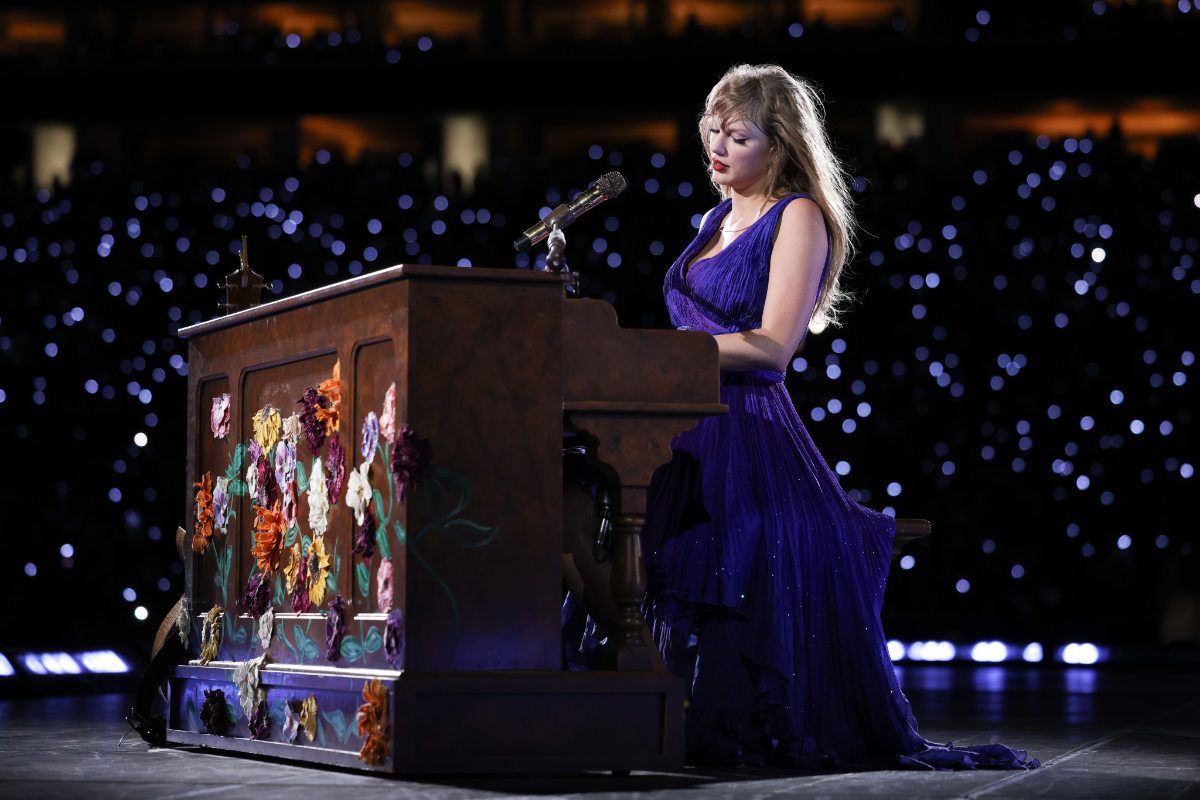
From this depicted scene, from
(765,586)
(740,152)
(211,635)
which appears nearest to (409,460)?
(765,586)

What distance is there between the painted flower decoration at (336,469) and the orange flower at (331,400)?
0.10 feet

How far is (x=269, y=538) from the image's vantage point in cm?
303

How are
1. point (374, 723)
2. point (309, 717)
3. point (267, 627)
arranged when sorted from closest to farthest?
1. point (374, 723)
2. point (309, 717)
3. point (267, 627)

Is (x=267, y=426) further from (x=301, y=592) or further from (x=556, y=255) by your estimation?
(x=556, y=255)

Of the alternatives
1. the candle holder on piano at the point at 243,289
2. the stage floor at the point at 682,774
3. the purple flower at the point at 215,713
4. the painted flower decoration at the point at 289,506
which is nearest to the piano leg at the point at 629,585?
the stage floor at the point at 682,774

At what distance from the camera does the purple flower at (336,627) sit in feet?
8.88

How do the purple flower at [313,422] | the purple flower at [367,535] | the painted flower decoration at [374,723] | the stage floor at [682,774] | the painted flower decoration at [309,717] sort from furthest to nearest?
the purple flower at [313,422] → the painted flower decoration at [309,717] → the purple flower at [367,535] → the painted flower decoration at [374,723] → the stage floor at [682,774]

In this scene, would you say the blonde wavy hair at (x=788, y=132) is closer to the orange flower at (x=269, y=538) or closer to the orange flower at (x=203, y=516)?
the orange flower at (x=269, y=538)

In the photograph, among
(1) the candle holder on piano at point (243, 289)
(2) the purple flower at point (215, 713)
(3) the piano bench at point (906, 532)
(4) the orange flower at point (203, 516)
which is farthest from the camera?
(1) the candle holder on piano at point (243, 289)

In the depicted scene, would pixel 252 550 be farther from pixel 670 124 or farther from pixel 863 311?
pixel 670 124

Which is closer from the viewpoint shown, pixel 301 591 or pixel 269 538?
pixel 301 591

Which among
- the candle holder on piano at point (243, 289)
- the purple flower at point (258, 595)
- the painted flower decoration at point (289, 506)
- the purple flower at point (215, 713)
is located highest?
the candle holder on piano at point (243, 289)

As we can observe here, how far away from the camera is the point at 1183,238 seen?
28.6 feet

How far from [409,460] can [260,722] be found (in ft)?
2.29
